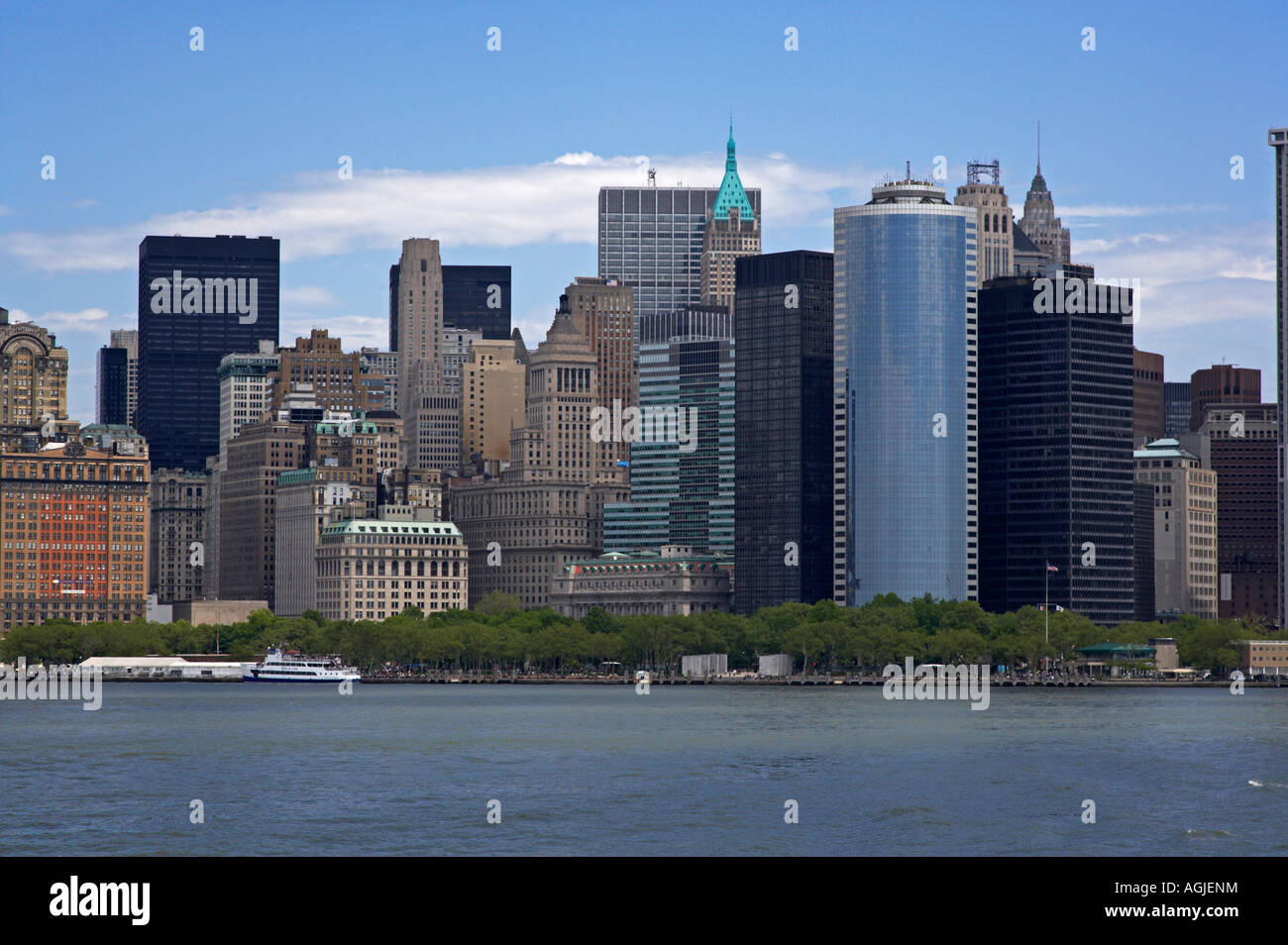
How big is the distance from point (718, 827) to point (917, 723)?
75.4 meters

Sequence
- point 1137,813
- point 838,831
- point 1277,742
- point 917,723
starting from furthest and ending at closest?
point 917,723
point 1277,742
point 1137,813
point 838,831

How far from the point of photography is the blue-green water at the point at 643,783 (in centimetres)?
6084

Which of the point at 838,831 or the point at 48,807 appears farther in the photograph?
the point at 48,807

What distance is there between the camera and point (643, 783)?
3196 inches

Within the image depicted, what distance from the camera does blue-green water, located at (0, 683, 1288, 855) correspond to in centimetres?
6084

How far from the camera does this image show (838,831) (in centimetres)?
6262

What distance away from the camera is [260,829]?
2522 inches

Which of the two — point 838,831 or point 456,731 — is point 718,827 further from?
point 456,731
